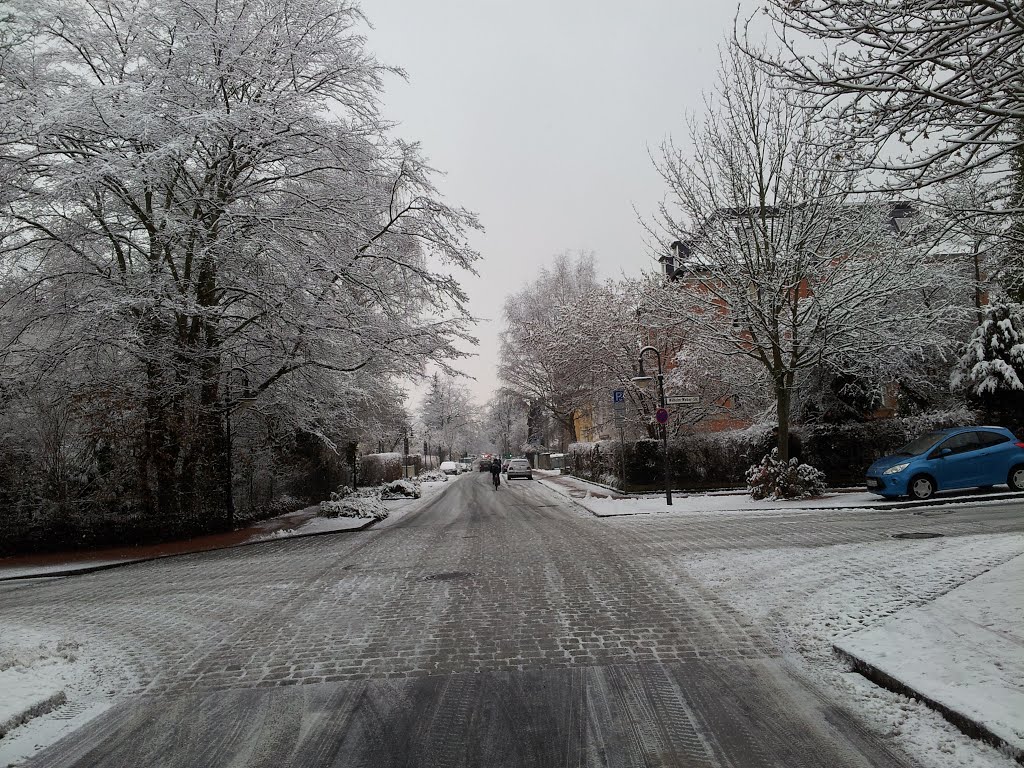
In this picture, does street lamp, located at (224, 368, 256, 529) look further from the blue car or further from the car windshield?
the car windshield

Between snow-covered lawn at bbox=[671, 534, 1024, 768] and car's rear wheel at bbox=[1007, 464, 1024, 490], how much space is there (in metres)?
7.47

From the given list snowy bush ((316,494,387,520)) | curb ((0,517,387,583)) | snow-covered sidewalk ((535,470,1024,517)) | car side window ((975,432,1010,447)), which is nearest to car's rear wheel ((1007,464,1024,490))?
snow-covered sidewalk ((535,470,1024,517))

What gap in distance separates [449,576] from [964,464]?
1277 cm

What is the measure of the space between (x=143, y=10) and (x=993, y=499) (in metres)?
21.3

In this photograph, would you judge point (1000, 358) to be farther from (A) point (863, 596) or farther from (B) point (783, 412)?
(A) point (863, 596)

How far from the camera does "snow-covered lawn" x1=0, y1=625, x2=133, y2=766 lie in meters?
4.28

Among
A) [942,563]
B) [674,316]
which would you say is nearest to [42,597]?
[942,563]

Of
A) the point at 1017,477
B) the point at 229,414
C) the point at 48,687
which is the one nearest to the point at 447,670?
the point at 48,687

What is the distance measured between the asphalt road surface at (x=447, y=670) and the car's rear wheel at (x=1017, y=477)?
26.3 ft

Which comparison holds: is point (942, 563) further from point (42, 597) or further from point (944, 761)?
point (42, 597)

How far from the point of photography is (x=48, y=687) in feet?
16.5

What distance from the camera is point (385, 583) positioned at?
8.68 metres

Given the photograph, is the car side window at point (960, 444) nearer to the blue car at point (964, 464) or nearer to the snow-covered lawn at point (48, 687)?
the blue car at point (964, 464)

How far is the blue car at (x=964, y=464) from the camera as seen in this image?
15.3 meters
